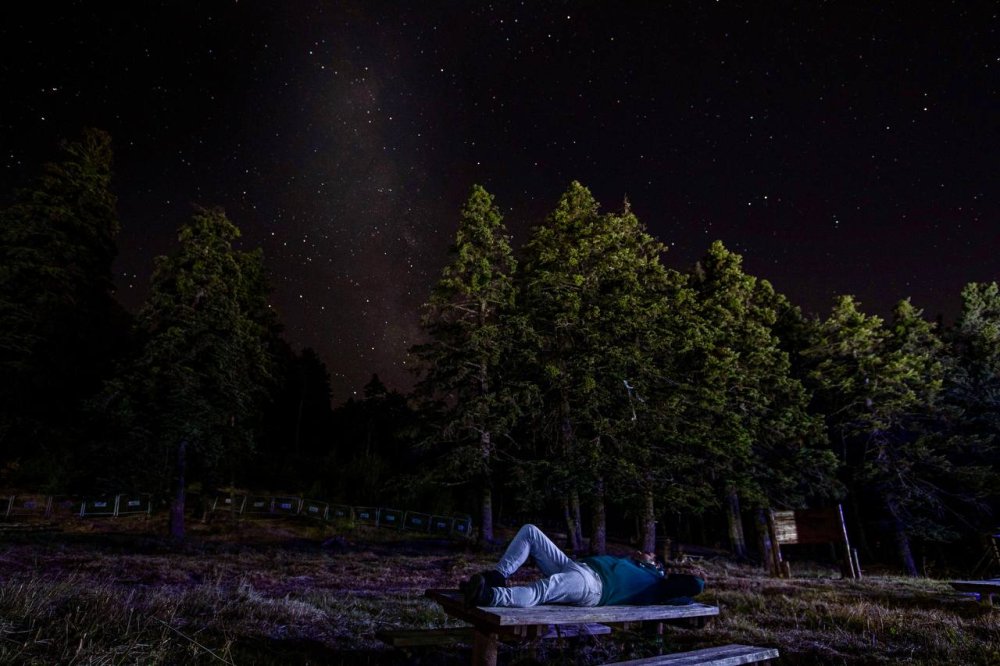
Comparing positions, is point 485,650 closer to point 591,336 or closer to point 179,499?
point 591,336

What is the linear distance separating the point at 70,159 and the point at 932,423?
43.7 metres

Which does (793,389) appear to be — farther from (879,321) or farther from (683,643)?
(683,643)

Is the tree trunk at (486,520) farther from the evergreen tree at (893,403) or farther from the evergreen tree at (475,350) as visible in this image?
the evergreen tree at (893,403)

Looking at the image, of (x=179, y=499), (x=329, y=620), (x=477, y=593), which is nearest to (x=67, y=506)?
(x=179, y=499)

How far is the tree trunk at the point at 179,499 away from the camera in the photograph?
1952 cm

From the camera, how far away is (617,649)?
20.3 ft

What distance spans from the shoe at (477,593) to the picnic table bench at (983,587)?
8.90m

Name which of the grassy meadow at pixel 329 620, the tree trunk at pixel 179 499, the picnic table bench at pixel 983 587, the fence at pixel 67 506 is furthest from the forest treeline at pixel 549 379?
the picnic table bench at pixel 983 587

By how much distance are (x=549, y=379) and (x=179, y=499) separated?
14.6m

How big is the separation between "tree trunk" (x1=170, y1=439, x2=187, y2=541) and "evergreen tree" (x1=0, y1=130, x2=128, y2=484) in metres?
6.02

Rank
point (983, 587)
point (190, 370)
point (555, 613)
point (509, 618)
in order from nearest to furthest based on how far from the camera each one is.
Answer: point (509, 618), point (555, 613), point (983, 587), point (190, 370)

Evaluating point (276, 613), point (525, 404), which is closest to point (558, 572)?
point (276, 613)

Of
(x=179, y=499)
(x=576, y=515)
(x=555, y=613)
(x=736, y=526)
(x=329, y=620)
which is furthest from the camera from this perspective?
(x=736, y=526)

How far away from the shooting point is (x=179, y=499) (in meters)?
19.8
